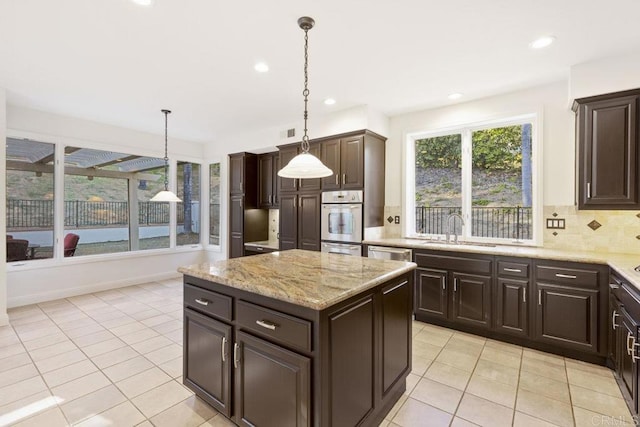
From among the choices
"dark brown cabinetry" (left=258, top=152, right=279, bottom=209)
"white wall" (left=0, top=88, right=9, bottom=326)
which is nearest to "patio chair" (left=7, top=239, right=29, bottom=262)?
"white wall" (left=0, top=88, right=9, bottom=326)

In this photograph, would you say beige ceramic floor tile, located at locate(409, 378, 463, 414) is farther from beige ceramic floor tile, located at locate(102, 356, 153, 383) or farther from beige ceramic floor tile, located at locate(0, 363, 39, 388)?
beige ceramic floor tile, located at locate(0, 363, 39, 388)

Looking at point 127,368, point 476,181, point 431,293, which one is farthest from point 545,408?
point 127,368

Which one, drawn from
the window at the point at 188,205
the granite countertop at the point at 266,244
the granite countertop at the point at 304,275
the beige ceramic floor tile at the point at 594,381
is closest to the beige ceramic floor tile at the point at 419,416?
the granite countertop at the point at 304,275

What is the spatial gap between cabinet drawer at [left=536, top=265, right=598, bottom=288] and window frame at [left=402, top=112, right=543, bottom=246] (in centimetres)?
70

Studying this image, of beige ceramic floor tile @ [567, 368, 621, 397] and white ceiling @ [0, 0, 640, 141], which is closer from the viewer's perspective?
white ceiling @ [0, 0, 640, 141]

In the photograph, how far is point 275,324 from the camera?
158cm

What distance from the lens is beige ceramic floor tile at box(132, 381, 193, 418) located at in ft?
6.86

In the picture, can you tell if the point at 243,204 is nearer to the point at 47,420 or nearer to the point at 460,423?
the point at 47,420

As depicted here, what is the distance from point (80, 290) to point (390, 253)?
4.79 metres

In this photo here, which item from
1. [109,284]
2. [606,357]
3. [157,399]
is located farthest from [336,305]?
[109,284]

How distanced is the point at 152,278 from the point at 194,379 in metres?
4.20

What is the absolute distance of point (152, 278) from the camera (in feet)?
18.5

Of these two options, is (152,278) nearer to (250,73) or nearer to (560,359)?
(250,73)

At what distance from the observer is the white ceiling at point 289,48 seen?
2133 millimetres
